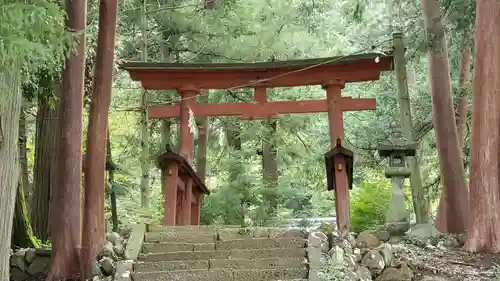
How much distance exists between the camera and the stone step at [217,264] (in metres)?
6.07

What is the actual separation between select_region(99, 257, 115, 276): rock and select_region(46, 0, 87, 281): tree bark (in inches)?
18.5

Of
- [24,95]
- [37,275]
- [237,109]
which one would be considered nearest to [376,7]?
[237,109]

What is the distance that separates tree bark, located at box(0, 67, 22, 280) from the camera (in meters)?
5.16

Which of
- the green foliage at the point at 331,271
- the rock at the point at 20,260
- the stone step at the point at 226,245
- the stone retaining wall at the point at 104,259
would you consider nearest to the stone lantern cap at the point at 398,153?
the stone step at the point at 226,245

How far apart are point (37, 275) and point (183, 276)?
9.29 ft

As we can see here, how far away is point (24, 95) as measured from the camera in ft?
27.7

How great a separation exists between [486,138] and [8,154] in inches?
209

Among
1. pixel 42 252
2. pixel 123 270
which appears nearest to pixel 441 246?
pixel 123 270

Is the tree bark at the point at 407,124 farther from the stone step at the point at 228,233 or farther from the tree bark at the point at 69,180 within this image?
the tree bark at the point at 69,180

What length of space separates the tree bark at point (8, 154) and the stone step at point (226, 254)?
156 centimetres

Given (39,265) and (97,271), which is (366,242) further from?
(39,265)

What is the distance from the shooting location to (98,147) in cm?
714

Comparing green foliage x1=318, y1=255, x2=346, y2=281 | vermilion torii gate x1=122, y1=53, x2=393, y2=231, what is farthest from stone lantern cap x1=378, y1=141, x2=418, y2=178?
green foliage x1=318, y1=255, x2=346, y2=281

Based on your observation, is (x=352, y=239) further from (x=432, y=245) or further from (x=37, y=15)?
(x=37, y=15)
